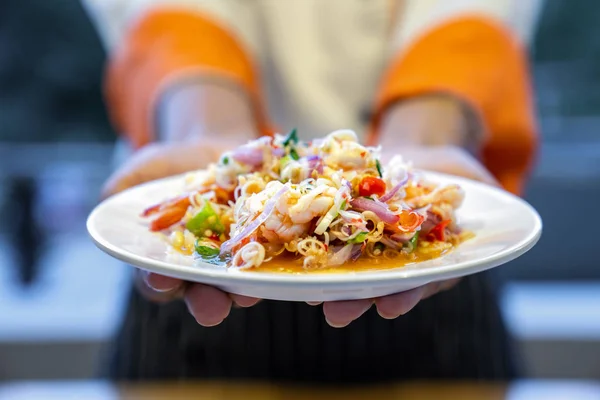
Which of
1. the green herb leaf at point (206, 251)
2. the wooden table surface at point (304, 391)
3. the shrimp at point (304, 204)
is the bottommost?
the wooden table surface at point (304, 391)

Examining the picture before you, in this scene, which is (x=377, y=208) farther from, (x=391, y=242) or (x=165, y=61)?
(x=165, y=61)

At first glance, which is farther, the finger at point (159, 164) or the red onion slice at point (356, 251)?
the finger at point (159, 164)

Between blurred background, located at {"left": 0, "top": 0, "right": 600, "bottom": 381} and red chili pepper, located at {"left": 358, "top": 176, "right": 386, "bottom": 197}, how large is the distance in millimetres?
1154

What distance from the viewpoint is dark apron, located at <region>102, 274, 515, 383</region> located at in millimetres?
1126

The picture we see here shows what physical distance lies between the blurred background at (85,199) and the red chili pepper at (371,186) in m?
1.15

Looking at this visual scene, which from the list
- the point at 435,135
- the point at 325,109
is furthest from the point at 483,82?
the point at 325,109

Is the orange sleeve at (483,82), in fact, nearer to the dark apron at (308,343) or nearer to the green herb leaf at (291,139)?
the dark apron at (308,343)

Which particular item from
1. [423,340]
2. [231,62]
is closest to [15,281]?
[231,62]

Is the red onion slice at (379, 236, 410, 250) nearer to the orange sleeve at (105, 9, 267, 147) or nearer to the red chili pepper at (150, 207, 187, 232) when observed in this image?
the red chili pepper at (150, 207, 187, 232)

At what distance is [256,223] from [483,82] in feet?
2.37

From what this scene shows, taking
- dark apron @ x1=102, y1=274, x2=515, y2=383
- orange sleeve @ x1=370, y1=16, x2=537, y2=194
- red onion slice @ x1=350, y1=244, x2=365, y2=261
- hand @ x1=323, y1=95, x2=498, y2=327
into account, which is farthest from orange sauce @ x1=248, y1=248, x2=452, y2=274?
orange sleeve @ x1=370, y1=16, x2=537, y2=194

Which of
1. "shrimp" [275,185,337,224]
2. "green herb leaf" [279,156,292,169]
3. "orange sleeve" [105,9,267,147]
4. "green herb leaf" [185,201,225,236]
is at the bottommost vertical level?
"green herb leaf" [185,201,225,236]

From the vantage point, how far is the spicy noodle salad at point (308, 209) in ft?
2.06

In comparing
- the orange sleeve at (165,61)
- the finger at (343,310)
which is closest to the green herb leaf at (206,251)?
the finger at (343,310)
